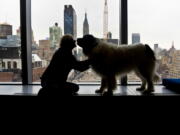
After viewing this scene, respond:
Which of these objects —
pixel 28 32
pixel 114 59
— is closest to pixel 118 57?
pixel 114 59

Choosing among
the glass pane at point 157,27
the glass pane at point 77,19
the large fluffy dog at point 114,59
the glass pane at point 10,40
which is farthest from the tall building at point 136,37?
the glass pane at point 10,40

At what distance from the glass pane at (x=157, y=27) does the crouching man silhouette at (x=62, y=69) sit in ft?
2.47

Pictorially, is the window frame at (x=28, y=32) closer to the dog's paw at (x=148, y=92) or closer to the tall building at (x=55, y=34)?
the tall building at (x=55, y=34)

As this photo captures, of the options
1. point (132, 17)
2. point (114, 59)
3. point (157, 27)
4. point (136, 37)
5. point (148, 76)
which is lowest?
point (148, 76)

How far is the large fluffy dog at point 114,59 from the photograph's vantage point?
1.68m

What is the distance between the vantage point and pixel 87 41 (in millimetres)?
1674

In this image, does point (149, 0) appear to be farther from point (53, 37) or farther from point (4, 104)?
point (4, 104)

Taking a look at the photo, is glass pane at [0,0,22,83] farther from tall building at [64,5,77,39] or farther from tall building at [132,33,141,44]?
tall building at [132,33,141,44]

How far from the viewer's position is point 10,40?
7.58 feet

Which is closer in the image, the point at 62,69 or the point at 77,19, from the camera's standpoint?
the point at 62,69

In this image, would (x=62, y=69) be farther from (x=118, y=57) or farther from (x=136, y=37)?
(x=136, y=37)

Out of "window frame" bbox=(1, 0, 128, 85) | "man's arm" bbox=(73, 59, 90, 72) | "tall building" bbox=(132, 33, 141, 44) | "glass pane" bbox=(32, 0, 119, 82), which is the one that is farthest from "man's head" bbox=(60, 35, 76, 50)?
"tall building" bbox=(132, 33, 141, 44)

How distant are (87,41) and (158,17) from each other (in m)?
0.97

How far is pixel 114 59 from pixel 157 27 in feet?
2.71
